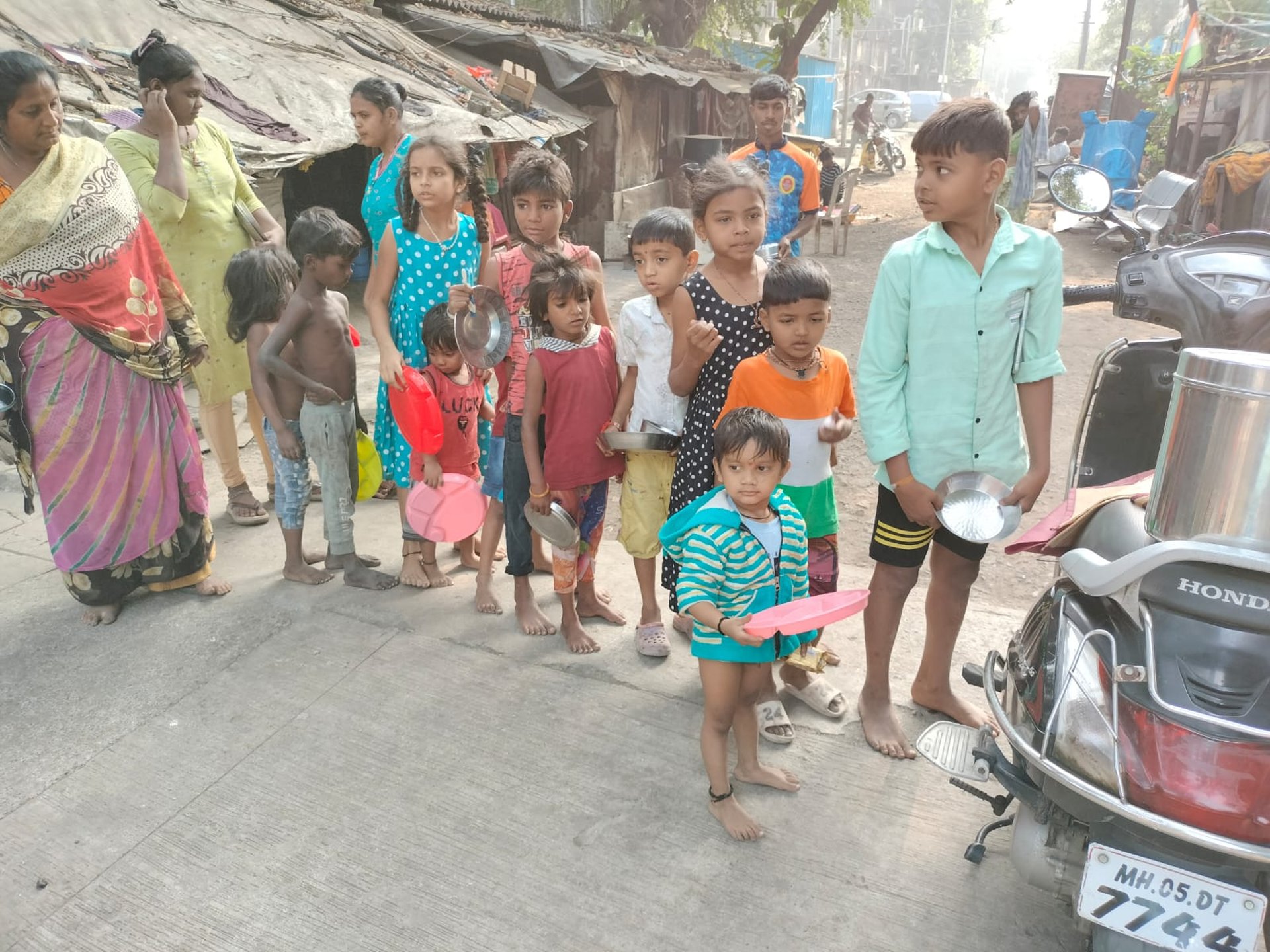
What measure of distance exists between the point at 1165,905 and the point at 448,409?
263 cm

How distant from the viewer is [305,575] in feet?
11.5

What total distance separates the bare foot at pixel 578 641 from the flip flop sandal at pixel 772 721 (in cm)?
68

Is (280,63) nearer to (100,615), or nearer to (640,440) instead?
(100,615)

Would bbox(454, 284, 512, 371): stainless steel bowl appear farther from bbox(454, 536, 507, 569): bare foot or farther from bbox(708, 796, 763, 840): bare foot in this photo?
bbox(708, 796, 763, 840): bare foot

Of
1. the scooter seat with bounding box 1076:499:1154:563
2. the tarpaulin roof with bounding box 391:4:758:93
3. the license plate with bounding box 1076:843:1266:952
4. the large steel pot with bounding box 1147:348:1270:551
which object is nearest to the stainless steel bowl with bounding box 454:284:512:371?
the scooter seat with bounding box 1076:499:1154:563

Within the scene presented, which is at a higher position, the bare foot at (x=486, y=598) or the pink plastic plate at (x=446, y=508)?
the pink plastic plate at (x=446, y=508)

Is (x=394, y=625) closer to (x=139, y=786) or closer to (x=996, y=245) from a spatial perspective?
(x=139, y=786)

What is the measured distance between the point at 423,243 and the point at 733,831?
231cm

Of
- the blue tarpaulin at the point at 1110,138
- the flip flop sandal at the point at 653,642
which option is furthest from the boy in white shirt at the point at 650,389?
the blue tarpaulin at the point at 1110,138

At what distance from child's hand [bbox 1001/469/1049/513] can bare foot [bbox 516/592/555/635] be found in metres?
1.68

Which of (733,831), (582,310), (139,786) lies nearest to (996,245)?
(582,310)

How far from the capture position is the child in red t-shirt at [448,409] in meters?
3.17

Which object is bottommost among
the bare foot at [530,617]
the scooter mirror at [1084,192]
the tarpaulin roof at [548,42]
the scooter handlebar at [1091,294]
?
the bare foot at [530,617]

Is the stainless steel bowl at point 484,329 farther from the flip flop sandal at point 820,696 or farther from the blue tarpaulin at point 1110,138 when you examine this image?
the blue tarpaulin at point 1110,138
